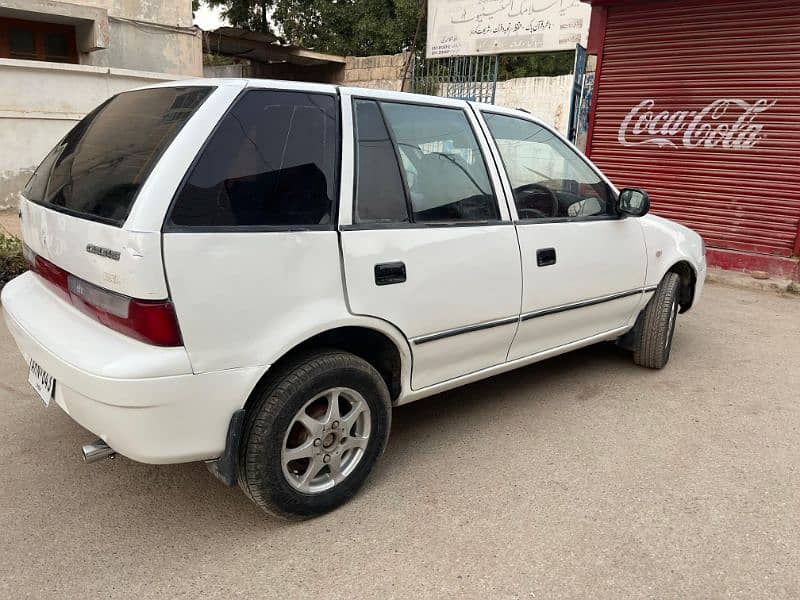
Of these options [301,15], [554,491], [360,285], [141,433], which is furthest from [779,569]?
[301,15]

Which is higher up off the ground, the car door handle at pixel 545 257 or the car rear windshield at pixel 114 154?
the car rear windshield at pixel 114 154

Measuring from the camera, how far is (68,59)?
9.78 meters

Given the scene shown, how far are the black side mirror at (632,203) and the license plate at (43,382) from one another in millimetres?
3038

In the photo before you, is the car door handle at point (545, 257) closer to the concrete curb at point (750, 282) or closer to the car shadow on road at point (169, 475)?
the car shadow on road at point (169, 475)

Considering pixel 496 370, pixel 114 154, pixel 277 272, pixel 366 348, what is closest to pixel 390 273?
pixel 366 348

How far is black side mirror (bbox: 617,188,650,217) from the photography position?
3607mm

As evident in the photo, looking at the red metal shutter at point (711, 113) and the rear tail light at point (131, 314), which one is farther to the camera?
the red metal shutter at point (711, 113)

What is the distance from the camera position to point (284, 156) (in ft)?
7.50

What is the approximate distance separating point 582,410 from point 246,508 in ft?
6.56

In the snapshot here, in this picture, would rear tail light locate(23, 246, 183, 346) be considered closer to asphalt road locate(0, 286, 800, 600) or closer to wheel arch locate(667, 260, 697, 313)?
asphalt road locate(0, 286, 800, 600)

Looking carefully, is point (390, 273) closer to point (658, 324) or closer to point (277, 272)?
point (277, 272)

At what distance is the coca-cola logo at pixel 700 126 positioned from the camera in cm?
677

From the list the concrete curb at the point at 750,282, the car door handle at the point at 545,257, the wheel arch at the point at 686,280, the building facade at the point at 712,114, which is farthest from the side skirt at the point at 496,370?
the building facade at the point at 712,114

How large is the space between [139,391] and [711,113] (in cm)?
714
